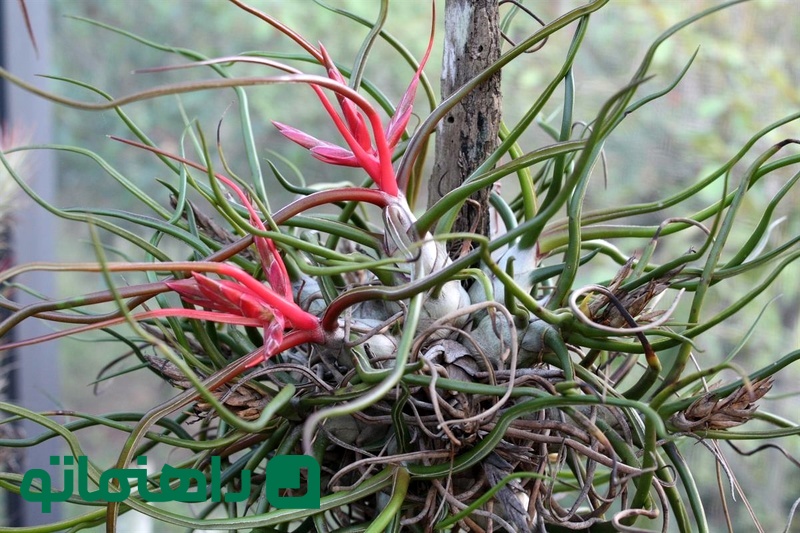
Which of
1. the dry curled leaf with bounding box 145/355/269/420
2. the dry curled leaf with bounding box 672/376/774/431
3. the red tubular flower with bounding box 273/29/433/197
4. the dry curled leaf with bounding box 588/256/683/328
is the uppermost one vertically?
the red tubular flower with bounding box 273/29/433/197

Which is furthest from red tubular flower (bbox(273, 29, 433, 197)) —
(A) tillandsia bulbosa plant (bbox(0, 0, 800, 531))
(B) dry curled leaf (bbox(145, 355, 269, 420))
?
(B) dry curled leaf (bbox(145, 355, 269, 420))

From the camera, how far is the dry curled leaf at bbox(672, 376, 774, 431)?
278 mm

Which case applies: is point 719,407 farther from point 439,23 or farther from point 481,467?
point 439,23

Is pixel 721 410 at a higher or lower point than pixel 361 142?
lower

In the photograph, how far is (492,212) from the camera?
1.18 ft

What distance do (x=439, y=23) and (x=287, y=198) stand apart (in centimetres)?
44

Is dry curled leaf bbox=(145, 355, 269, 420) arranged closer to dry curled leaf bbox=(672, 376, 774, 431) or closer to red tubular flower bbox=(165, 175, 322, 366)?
red tubular flower bbox=(165, 175, 322, 366)

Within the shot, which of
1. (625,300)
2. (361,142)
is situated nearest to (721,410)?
(625,300)

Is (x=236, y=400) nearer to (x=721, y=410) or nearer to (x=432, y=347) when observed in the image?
(x=432, y=347)

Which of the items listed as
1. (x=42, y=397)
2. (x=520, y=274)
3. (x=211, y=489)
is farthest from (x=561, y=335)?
(x=42, y=397)

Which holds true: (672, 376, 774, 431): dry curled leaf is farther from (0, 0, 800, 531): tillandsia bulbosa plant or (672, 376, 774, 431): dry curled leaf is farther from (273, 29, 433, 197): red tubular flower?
(273, 29, 433, 197): red tubular flower

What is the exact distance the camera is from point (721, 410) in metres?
0.28

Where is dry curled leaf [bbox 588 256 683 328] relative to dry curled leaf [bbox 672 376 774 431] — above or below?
above

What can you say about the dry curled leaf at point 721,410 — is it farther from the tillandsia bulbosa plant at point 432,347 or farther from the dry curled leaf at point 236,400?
the dry curled leaf at point 236,400
